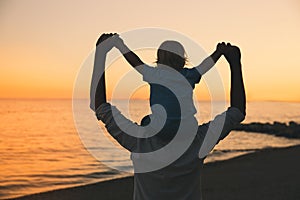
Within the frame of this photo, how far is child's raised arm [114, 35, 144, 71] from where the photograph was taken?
1.71 meters

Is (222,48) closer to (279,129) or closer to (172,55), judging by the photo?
(172,55)

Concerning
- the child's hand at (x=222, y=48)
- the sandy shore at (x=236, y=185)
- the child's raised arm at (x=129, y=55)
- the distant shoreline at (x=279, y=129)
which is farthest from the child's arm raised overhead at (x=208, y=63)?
the distant shoreline at (x=279, y=129)

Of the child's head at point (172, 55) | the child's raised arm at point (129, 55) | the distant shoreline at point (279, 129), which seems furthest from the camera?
the distant shoreline at point (279, 129)

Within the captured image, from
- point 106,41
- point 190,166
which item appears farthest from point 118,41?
point 190,166

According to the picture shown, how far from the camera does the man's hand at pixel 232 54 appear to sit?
1.88 m

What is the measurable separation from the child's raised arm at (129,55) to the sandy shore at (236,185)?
9002 mm

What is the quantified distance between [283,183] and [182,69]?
36.3 feet

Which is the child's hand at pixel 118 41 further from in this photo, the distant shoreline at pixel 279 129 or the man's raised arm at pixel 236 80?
the distant shoreline at pixel 279 129

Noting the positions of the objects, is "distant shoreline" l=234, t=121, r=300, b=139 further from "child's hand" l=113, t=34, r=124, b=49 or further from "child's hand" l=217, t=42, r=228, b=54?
"child's hand" l=113, t=34, r=124, b=49

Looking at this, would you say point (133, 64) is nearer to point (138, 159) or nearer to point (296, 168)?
point (138, 159)

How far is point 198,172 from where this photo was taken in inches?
76.9

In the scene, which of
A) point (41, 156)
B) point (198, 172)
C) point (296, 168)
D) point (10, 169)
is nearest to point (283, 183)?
point (296, 168)

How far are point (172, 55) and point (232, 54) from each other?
0.24 meters

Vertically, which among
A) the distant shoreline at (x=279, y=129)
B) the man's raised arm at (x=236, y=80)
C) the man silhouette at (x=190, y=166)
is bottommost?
the man silhouette at (x=190, y=166)
